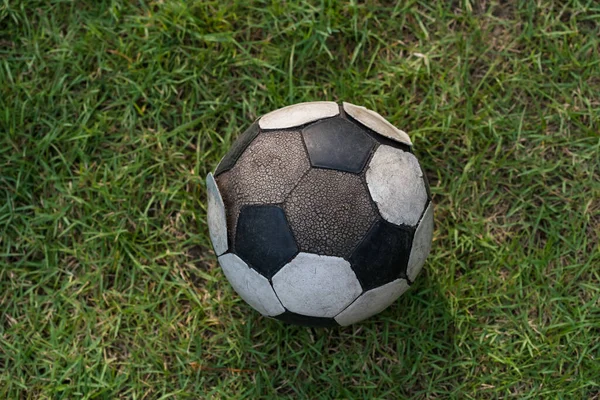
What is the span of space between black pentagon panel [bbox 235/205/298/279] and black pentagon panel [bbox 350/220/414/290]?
0.22m

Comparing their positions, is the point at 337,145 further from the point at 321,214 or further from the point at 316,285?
the point at 316,285

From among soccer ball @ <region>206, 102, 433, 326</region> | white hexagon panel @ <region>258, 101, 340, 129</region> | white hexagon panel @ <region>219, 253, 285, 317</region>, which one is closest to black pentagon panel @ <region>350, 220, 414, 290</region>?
soccer ball @ <region>206, 102, 433, 326</region>

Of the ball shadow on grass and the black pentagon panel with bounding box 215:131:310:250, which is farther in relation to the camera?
the ball shadow on grass

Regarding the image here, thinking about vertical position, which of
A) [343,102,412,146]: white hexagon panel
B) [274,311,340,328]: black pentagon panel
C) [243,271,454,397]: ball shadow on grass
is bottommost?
[243,271,454,397]: ball shadow on grass

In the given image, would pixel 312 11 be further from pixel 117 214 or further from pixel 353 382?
pixel 353 382

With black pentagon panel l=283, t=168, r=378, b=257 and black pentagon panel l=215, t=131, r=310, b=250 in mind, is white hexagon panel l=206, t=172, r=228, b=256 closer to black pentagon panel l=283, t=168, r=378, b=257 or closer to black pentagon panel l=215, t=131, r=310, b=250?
black pentagon panel l=215, t=131, r=310, b=250

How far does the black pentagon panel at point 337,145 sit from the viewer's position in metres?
2.01

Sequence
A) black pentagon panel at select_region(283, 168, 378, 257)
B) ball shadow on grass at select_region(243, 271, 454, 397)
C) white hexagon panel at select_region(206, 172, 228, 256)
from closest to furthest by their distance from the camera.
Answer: black pentagon panel at select_region(283, 168, 378, 257) < white hexagon panel at select_region(206, 172, 228, 256) < ball shadow on grass at select_region(243, 271, 454, 397)

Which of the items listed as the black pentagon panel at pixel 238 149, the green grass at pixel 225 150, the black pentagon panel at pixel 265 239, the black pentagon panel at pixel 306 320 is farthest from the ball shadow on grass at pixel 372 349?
the black pentagon panel at pixel 238 149

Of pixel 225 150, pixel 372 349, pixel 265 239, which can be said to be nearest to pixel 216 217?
pixel 265 239

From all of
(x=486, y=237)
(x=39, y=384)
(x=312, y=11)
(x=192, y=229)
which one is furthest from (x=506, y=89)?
(x=39, y=384)

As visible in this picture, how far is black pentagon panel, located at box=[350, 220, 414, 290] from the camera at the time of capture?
2.00 m

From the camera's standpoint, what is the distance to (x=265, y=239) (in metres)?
2.02

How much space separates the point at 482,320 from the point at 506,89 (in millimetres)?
1037
